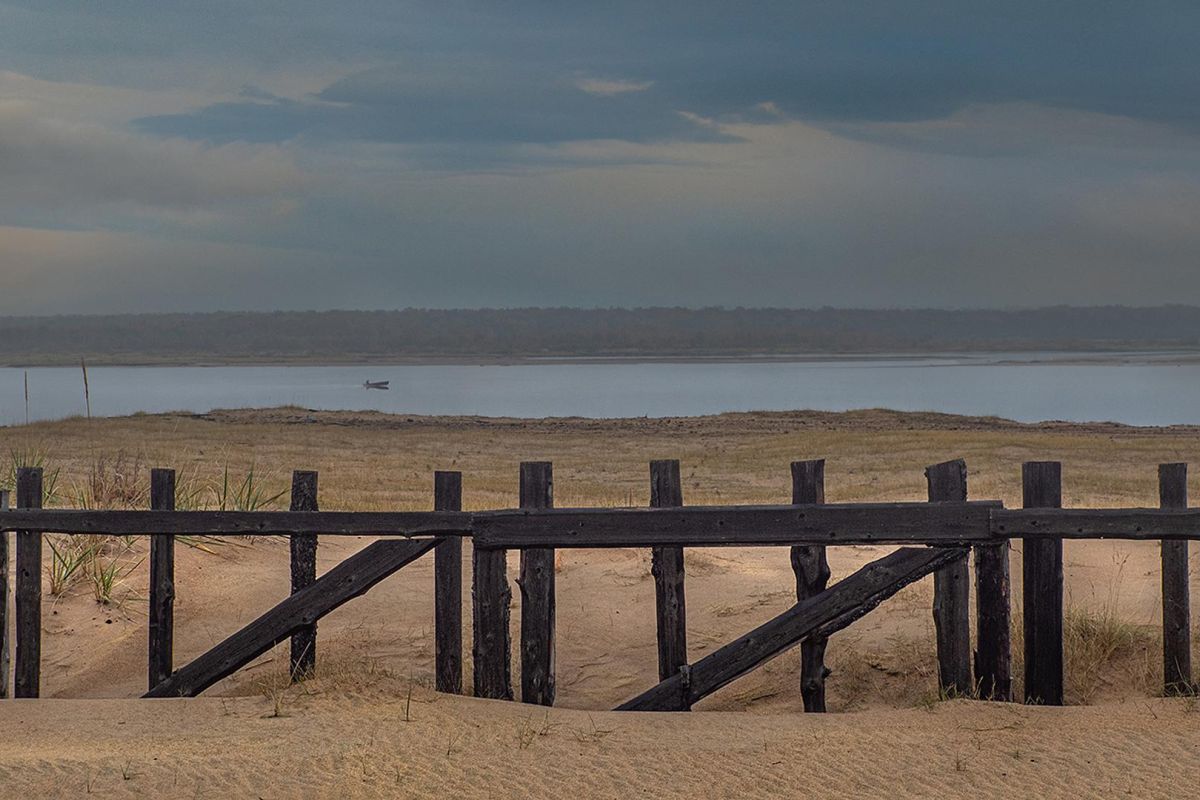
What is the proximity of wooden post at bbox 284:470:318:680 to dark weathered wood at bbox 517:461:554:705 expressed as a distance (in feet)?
4.91

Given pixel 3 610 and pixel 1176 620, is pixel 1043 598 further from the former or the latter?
pixel 3 610

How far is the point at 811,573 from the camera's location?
871 cm

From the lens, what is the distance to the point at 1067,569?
43.1 ft

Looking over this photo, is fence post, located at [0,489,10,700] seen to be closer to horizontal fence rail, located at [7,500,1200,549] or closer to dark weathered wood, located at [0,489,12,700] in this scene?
dark weathered wood, located at [0,489,12,700]

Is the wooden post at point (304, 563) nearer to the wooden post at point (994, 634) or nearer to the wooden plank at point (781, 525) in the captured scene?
the wooden plank at point (781, 525)

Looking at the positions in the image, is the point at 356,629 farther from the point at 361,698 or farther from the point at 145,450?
the point at 145,450

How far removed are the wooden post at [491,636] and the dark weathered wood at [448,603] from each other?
129mm

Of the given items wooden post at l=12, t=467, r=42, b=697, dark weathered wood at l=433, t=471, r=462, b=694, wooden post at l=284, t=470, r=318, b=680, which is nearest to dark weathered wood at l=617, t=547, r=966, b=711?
dark weathered wood at l=433, t=471, r=462, b=694

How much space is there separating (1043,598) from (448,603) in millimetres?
4016

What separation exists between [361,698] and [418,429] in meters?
38.2

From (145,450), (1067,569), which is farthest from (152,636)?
(145,450)

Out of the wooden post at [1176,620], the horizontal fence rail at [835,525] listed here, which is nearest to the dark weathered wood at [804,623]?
the horizontal fence rail at [835,525]

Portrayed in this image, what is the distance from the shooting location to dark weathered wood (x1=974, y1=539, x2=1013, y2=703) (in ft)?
28.2

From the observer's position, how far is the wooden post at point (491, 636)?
8797mm
